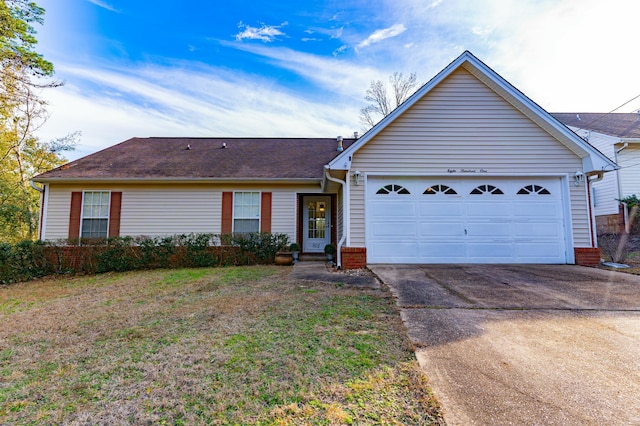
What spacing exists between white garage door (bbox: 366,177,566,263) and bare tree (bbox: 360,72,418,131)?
14582mm

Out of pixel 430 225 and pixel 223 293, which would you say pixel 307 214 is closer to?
pixel 430 225

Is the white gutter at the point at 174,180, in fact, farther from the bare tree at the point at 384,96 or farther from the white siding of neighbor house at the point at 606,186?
the white siding of neighbor house at the point at 606,186

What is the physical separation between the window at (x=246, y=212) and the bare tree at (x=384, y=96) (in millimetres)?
13223

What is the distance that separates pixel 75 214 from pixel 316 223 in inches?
347

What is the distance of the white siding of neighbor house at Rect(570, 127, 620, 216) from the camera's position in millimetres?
14023

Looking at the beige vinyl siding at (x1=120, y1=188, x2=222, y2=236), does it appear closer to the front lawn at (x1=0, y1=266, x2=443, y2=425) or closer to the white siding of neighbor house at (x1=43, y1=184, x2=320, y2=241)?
the white siding of neighbor house at (x1=43, y1=184, x2=320, y2=241)

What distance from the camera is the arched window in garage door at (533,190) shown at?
8.01 meters

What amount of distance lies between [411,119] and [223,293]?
6398 mm

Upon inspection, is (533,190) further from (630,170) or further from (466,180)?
(630,170)

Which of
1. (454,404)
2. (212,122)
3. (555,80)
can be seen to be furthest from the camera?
(212,122)

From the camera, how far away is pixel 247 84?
1391cm

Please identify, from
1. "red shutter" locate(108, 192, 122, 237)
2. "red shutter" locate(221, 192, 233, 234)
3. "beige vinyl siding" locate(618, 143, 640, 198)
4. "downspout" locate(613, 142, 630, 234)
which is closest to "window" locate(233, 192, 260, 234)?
"red shutter" locate(221, 192, 233, 234)

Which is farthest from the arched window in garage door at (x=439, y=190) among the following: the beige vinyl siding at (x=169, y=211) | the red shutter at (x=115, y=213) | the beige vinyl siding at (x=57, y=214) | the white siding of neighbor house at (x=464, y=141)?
the beige vinyl siding at (x=57, y=214)

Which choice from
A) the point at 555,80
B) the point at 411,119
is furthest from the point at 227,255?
the point at 555,80
